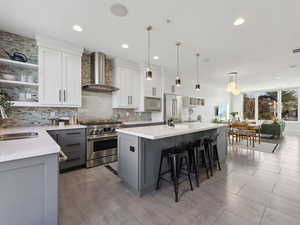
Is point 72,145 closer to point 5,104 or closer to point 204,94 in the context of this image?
point 5,104

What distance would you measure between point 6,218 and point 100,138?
2.12m

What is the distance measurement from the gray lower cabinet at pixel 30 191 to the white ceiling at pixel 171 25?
2142mm

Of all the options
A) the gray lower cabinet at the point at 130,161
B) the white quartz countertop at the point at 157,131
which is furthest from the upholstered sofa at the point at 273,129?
the gray lower cabinet at the point at 130,161

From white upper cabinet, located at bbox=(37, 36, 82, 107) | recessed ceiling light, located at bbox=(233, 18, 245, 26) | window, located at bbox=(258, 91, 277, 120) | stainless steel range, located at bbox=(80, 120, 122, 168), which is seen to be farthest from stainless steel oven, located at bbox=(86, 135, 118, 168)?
window, located at bbox=(258, 91, 277, 120)

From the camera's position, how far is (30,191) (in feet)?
3.85

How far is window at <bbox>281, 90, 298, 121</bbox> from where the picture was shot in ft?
27.3

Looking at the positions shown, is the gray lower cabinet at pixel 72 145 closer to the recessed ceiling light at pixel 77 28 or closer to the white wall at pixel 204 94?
the recessed ceiling light at pixel 77 28

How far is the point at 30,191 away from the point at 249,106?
40.6ft

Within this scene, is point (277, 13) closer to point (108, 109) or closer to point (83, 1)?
point (83, 1)

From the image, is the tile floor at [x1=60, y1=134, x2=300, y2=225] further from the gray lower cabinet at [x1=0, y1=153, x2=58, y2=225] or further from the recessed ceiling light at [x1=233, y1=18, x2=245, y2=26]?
the recessed ceiling light at [x1=233, y1=18, x2=245, y2=26]

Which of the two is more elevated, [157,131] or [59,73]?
[59,73]

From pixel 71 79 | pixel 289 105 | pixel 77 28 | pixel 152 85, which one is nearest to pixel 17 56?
pixel 71 79

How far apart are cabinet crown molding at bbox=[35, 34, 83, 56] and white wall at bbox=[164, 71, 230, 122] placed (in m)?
3.55

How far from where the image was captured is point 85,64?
3680 mm
